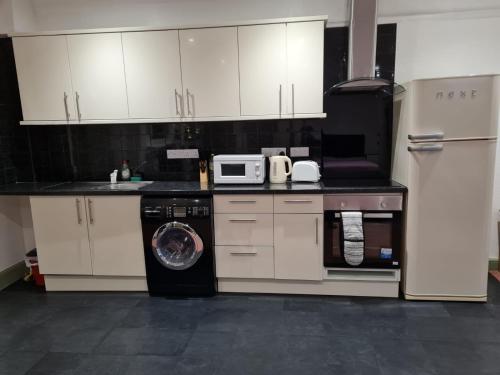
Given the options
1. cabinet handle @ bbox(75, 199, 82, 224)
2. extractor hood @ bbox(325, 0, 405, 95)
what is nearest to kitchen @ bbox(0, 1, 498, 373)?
cabinet handle @ bbox(75, 199, 82, 224)

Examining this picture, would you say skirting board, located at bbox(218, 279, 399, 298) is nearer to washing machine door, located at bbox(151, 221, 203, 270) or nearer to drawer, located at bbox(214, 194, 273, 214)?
washing machine door, located at bbox(151, 221, 203, 270)

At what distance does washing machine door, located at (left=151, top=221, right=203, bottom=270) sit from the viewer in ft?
8.93

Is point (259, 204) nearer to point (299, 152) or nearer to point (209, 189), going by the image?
point (209, 189)

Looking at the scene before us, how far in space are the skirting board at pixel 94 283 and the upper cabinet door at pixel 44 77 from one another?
1.39 meters

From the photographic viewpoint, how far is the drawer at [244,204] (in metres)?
2.67

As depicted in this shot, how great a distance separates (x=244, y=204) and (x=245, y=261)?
0.47 meters

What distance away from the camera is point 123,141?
331 centimetres

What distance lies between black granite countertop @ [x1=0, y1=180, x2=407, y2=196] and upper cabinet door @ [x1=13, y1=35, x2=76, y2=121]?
0.64m

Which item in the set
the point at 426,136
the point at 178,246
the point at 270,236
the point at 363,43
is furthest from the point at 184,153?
the point at 426,136

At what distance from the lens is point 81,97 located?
9.66 feet

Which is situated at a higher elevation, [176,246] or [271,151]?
[271,151]

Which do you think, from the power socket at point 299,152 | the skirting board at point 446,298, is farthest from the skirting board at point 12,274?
the skirting board at point 446,298

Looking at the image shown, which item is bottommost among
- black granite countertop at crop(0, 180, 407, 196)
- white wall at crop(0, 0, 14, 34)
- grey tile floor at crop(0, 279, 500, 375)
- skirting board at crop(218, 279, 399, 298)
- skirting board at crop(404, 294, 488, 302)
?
grey tile floor at crop(0, 279, 500, 375)

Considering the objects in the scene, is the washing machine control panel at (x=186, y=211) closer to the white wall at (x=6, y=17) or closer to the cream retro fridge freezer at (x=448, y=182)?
the cream retro fridge freezer at (x=448, y=182)
